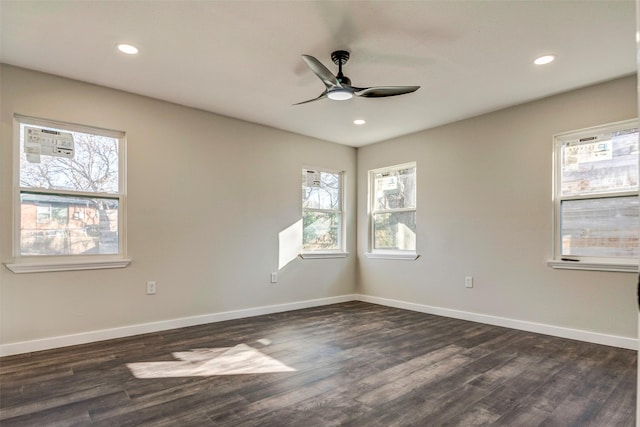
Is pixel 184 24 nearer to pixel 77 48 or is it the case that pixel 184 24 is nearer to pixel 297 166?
pixel 77 48

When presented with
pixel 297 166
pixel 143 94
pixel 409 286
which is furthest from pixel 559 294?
pixel 143 94

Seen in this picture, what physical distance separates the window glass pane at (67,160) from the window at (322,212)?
2514 millimetres

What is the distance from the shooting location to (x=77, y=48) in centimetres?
282

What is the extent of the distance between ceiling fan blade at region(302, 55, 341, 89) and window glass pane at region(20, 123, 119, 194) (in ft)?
7.71

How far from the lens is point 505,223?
4094 millimetres

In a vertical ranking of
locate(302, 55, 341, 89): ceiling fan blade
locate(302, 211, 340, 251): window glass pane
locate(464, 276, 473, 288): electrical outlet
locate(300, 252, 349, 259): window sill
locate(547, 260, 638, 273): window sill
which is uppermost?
locate(302, 55, 341, 89): ceiling fan blade

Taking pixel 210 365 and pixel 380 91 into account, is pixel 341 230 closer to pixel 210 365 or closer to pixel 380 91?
pixel 380 91

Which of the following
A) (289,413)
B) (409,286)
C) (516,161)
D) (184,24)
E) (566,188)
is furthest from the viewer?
(409,286)

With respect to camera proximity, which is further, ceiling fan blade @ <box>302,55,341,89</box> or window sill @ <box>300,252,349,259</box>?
window sill @ <box>300,252,349,259</box>

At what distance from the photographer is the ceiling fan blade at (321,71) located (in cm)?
247

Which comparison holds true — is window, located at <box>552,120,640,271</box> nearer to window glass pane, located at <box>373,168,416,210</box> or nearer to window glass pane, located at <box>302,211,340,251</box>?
window glass pane, located at <box>373,168,416,210</box>

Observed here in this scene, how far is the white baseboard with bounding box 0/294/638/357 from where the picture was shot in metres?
3.19

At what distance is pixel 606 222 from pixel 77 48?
4922 millimetres

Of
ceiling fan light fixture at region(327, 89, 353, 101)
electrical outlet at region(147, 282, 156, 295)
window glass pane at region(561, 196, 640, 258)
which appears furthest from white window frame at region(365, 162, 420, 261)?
electrical outlet at region(147, 282, 156, 295)
